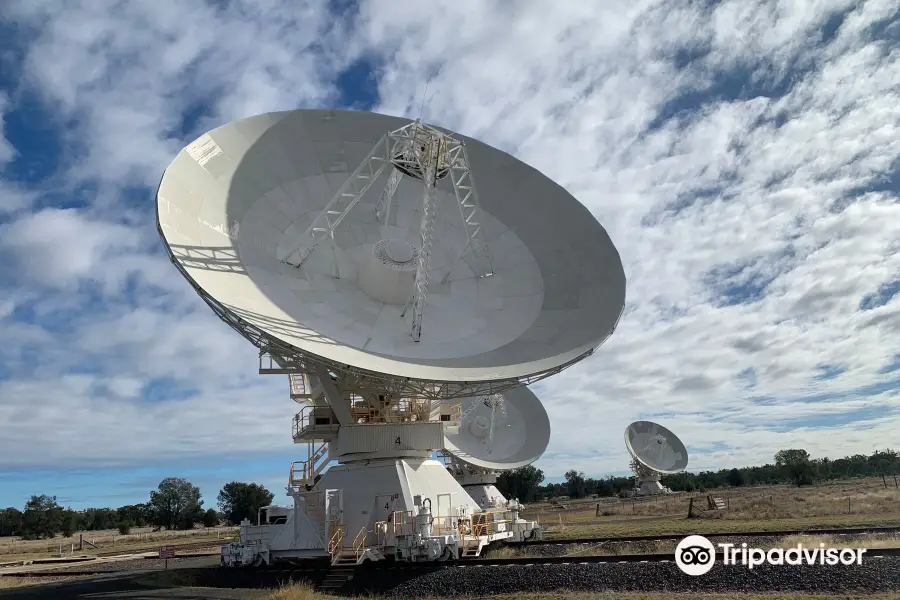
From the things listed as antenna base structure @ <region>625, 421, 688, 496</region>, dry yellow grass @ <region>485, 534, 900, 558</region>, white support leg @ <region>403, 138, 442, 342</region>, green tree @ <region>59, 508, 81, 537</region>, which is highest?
white support leg @ <region>403, 138, 442, 342</region>

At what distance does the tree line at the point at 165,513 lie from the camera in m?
78.2

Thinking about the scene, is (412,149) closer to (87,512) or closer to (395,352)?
(395,352)

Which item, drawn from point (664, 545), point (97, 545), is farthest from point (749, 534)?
point (97, 545)

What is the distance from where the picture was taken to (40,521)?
77.7 m

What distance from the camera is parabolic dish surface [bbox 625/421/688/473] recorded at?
61500 millimetres

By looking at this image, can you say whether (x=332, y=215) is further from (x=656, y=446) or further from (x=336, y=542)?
(x=656, y=446)

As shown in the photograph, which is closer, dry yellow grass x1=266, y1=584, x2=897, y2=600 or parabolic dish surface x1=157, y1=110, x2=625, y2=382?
dry yellow grass x1=266, y1=584, x2=897, y2=600

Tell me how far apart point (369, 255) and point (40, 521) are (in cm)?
7663

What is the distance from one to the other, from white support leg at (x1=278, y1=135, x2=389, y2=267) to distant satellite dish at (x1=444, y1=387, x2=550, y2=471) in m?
20.3

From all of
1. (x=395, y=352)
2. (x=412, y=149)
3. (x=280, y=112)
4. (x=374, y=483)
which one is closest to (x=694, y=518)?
(x=374, y=483)

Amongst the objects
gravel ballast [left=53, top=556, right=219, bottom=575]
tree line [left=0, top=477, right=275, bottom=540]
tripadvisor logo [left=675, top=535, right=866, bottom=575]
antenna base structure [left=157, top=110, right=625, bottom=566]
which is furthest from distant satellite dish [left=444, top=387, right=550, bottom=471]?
tree line [left=0, top=477, right=275, bottom=540]

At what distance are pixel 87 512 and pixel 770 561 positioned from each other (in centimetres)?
10983

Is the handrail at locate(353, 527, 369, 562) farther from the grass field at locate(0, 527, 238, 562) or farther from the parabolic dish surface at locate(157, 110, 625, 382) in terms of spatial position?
the grass field at locate(0, 527, 238, 562)

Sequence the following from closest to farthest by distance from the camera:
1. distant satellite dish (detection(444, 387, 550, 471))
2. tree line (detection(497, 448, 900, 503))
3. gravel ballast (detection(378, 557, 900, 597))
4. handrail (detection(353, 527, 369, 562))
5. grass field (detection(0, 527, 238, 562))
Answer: gravel ballast (detection(378, 557, 900, 597)) → handrail (detection(353, 527, 369, 562)) → distant satellite dish (detection(444, 387, 550, 471)) → grass field (detection(0, 527, 238, 562)) → tree line (detection(497, 448, 900, 503))
